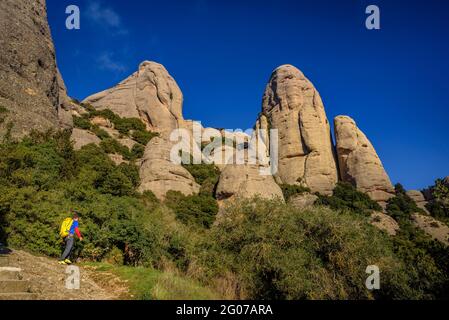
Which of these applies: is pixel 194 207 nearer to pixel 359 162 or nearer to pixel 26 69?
pixel 26 69

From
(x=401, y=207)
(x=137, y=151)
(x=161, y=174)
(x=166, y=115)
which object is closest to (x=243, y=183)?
(x=161, y=174)

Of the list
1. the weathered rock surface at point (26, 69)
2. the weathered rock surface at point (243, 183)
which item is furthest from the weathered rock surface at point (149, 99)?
the weathered rock surface at point (243, 183)

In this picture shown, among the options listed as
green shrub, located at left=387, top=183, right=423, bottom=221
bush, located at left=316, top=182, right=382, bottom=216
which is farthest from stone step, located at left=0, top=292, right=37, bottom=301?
green shrub, located at left=387, top=183, right=423, bottom=221

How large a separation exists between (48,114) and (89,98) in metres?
37.3

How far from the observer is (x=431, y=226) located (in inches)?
1635

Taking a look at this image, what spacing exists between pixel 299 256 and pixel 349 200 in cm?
3492

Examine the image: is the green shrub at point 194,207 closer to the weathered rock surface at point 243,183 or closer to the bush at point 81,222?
the weathered rock surface at point 243,183

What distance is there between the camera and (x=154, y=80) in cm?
6525

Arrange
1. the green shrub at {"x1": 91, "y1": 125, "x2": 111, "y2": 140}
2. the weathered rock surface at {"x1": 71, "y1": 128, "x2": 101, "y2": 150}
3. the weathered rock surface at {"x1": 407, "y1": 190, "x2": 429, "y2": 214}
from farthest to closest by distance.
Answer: the weathered rock surface at {"x1": 407, "y1": 190, "x2": 429, "y2": 214}, the green shrub at {"x1": 91, "y1": 125, "x2": 111, "y2": 140}, the weathered rock surface at {"x1": 71, "y1": 128, "x2": 101, "y2": 150}

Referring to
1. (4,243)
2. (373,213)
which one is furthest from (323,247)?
(373,213)

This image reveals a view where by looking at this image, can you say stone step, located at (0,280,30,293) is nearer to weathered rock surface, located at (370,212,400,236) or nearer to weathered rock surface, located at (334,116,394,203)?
weathered rock surface, located at (370,212,400,236)

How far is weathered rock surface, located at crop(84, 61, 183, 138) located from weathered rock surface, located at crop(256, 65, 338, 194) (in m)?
16.9

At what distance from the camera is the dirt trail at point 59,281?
8.21m

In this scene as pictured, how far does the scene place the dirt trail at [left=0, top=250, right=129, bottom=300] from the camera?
8208 mm
